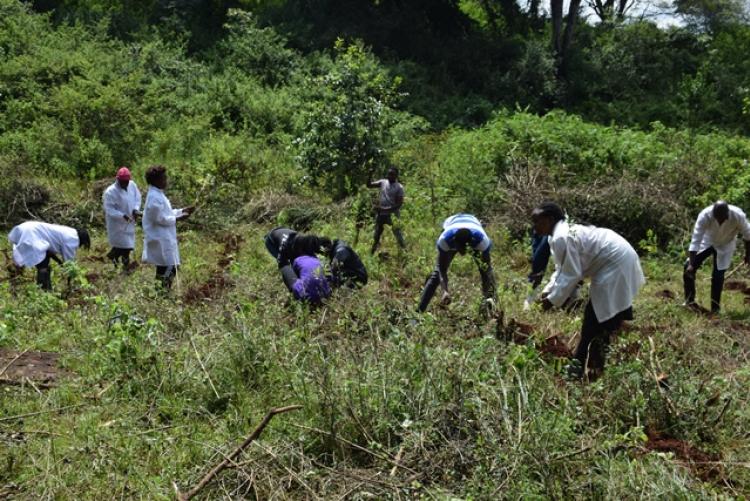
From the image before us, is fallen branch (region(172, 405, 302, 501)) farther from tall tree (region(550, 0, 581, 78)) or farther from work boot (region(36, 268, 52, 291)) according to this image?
tall tree (region(550, 0, 581, 78))

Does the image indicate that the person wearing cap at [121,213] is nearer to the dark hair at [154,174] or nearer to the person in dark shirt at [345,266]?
the dark hair at [154,174]

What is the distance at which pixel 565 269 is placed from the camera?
4727 mm

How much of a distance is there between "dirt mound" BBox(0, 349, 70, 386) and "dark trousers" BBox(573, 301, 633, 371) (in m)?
3.44

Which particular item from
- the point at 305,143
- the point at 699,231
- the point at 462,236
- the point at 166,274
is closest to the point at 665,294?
the point at 699,231

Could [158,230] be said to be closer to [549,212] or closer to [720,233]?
[549,212]

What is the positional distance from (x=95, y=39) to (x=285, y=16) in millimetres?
6398

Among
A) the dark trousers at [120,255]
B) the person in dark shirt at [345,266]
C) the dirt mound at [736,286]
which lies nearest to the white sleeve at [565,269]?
the person in dark shirt at [345,266]

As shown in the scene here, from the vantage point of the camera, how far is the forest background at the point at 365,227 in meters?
3.50

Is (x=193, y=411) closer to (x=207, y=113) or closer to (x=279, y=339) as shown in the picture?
(x=279, y=339)

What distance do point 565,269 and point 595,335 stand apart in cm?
53

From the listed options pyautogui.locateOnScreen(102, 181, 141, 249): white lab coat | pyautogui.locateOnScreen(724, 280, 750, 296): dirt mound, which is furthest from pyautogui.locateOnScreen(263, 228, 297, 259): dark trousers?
pyautogui.locateOnScreen(724, 280, 750, 296): dirt mound

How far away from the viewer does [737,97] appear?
20359 millimetres

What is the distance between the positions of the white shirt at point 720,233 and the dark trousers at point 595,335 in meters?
2.74

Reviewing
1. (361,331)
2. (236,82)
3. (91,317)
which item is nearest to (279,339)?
(361,331)
